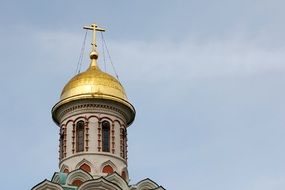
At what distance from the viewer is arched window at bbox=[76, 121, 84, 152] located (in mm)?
28595

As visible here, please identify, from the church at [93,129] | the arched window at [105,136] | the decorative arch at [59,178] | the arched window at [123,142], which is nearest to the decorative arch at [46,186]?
the decorative arch at [59,178]

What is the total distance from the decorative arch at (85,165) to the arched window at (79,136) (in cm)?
51

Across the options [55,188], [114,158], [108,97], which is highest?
[108,97]

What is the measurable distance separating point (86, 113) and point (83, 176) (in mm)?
2626

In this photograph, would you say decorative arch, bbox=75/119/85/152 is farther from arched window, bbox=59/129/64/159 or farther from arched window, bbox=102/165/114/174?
arched window, bbox=102/165/114/174

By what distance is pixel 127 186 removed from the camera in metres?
27.4

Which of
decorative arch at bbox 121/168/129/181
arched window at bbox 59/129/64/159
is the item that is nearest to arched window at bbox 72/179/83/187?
decorative arch at bbox 121/168/129/181

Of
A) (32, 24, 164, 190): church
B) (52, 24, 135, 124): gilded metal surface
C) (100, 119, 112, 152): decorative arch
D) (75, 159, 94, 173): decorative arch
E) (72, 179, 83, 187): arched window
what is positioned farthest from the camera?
(52, 24, 135, 124): gilded metal surface

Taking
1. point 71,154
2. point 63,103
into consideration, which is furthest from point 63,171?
point 63,103

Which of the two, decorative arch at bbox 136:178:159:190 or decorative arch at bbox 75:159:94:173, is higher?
decorative arch at bbox 75:159:94:173

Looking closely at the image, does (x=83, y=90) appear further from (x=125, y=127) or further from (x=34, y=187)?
(x=34, y=187)

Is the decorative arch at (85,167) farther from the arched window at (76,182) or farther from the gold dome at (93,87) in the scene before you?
the gold dome at (93,87)

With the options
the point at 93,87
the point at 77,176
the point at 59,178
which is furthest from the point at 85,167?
the point at 93,87

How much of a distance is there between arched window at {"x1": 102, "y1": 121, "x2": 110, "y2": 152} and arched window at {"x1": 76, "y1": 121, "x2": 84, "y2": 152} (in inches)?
29.5
